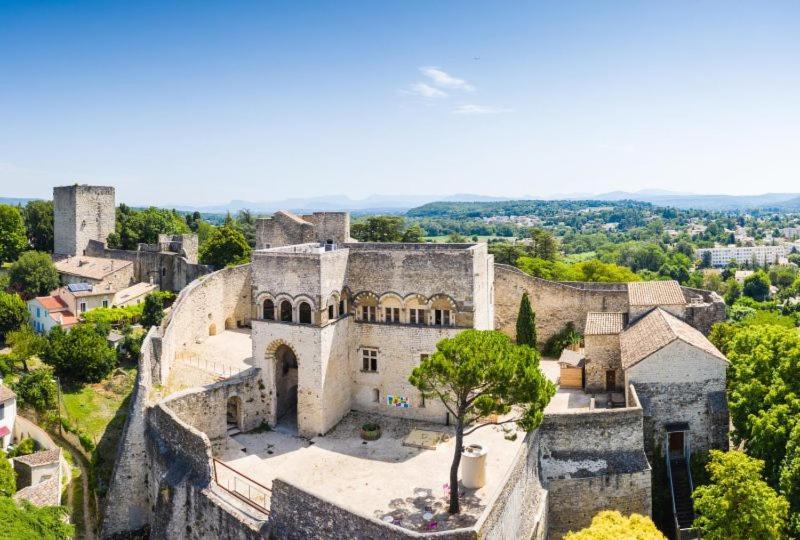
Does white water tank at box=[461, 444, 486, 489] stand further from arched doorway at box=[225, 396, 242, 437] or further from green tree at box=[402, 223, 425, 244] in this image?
green tree at box=[402, 223, 425, 244]

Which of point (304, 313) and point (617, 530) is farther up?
point (304, 313)

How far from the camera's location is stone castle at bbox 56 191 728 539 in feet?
67.1

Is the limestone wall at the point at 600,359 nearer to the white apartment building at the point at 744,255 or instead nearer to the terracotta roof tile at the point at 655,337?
the terracotta roof tile at the point at 655,337

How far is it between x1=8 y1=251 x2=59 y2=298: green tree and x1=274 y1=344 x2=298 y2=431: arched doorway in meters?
33.6

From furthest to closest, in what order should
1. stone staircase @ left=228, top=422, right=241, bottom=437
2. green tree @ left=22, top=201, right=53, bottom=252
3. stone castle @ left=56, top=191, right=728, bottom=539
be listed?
green tree @ left=22, top=201, right=53, bottom=252 < stone staircase @ left=228, top=422, right=241, bottom=437 < stone castle @ left=56, top=191, right=728, bottom=539

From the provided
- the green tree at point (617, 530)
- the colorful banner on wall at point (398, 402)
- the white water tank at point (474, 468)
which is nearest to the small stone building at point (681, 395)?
the green tree at point (617, 530)

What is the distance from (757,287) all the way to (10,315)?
116684mm

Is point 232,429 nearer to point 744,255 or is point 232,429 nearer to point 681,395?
point 681,395

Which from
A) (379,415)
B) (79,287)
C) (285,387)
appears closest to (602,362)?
(379,415)

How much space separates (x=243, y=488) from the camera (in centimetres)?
2133

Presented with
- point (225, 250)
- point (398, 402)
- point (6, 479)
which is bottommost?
point (6, 479)

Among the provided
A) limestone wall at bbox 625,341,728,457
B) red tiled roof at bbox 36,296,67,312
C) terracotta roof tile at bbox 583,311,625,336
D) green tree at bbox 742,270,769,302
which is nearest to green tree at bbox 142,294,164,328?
red tiled roof at bbox 36,296,67,312

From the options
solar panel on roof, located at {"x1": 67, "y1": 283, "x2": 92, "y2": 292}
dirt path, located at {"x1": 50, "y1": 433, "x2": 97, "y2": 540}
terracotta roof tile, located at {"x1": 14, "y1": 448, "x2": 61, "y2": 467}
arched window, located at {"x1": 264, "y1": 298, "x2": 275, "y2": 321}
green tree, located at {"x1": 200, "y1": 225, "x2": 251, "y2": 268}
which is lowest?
dirt path, located at {"x1": 50, "y1": 433, "x2": 97, "y2": 540}

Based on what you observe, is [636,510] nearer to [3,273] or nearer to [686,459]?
[686,459]
